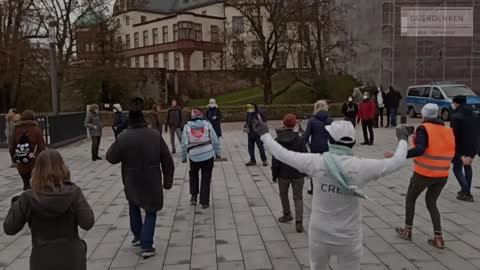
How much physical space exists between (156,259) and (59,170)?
7.65 ft

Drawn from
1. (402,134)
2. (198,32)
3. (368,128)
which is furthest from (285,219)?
(198,32)

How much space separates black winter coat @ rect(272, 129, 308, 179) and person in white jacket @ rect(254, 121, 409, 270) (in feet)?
9.23

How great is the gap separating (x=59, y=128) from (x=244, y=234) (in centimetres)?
A: 1405

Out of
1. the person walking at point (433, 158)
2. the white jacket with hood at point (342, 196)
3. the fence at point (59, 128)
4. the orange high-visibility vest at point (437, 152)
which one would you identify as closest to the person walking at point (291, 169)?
the person walking at point (433, 158)

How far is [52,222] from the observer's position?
3215 millimetres

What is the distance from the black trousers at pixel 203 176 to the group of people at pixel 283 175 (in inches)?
0.7

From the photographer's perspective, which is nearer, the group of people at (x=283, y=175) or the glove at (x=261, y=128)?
the group of people at (x=283, y=175)

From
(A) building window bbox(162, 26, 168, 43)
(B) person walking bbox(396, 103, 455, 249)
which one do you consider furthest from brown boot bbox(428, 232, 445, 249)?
(A) building window bbox(162, 26, 168, 43)

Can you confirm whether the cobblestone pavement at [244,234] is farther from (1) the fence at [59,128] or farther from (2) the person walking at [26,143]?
(1) the fence at [59,128]

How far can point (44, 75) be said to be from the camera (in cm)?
3200

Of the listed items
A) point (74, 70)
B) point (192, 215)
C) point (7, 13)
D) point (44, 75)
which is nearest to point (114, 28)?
point (74, 70)

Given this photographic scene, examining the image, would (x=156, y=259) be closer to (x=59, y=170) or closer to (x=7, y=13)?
(x=59, y=170)

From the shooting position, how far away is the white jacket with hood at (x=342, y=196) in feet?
11.2

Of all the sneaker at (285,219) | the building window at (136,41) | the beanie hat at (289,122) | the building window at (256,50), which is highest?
the building window at (136,41)
